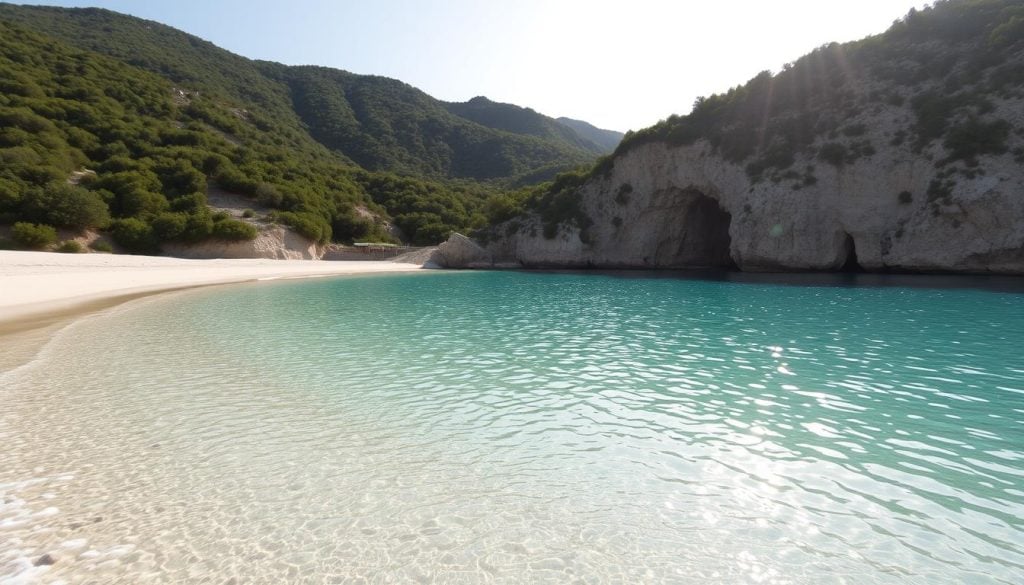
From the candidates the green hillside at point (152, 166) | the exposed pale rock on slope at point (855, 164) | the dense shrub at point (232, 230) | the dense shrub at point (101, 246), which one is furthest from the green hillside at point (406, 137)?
the dense shrub at point (101, 246)

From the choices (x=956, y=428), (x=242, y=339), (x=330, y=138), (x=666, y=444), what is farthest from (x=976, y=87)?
(x=330, y=138)

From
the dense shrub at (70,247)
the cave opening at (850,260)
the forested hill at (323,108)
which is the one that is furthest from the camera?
the forested hill at (323,108)

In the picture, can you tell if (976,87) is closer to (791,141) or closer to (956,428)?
(791,141)

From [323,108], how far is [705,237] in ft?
288

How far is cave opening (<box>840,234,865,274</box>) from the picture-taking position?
32094 mm

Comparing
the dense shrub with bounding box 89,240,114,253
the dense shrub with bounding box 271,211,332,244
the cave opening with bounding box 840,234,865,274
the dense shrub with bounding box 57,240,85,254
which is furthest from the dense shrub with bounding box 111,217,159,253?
the cave opening with bounding box 840,234,865,274

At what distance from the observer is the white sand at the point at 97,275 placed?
61.5 ft

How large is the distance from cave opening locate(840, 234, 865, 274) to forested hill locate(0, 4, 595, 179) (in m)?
59.8

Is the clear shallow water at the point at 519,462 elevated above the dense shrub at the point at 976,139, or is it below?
below

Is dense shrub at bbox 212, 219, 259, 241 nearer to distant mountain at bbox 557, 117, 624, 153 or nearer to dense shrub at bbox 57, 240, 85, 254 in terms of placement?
dense shrub at bbox 57, 240, 85, 254

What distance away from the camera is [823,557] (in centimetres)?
350

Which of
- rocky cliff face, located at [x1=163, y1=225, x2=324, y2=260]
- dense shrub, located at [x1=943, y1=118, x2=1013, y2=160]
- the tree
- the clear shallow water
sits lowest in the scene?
the clear shallow water

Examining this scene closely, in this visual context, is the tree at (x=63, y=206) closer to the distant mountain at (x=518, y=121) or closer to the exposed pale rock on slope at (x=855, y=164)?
the exposed pale rock on slope at (x=855, y=164)

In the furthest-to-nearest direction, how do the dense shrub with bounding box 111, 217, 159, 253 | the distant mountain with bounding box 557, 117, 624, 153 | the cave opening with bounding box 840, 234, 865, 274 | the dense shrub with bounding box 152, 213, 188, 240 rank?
the distant mountain with bounding box 557, 117, 624, 153 → the dense shrub with bounding box 152, 213, 188, 240 → the dense shrub with bounding box 111, 217, 159, 253 → the cave opening with bounding box 840, 234, 865, 274
